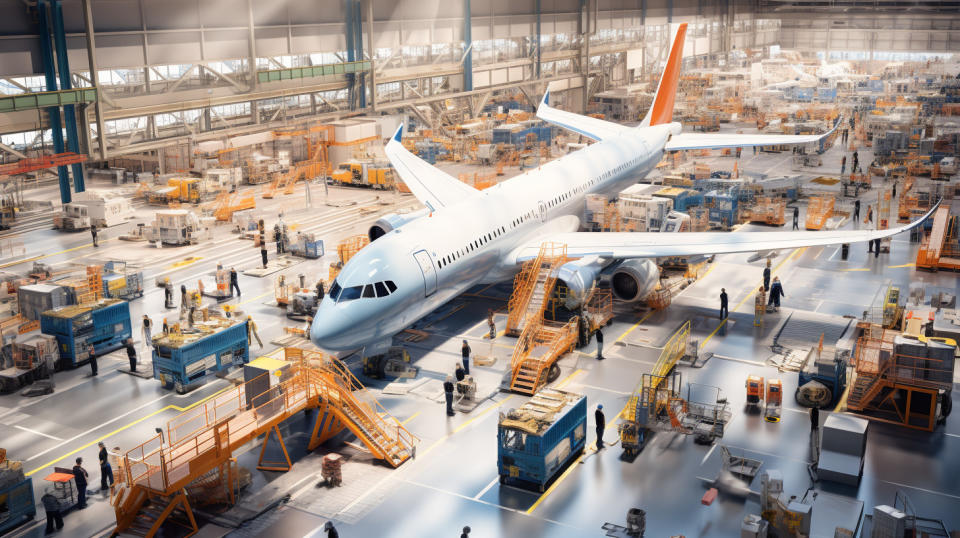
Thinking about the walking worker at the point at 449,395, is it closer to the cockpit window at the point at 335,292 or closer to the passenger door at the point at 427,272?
the passenger door at the point at 427,272

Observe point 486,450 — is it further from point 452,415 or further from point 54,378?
point 54,378

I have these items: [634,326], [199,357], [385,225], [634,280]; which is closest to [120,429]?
[199,357]

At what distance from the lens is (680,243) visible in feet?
134

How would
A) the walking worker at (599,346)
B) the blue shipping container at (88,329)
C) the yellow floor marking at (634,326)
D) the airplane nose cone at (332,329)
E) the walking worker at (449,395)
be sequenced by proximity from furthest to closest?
1. the yellow floor marking at (634,326)
2. the blue shipping container at (88,329)
3. the walking worker at (599,346)
4. the walking worker at (449,395)
5. the airplane nose cone at (332,329)

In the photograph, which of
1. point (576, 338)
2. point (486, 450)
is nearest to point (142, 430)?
point (486, 450)

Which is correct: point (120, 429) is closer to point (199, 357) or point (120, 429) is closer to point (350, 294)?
point (199, 357)

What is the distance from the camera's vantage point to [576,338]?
121ft

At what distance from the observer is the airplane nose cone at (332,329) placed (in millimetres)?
30266

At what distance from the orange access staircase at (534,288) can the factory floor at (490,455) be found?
127 cm

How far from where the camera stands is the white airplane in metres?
31.4

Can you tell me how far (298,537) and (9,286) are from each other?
29051mm

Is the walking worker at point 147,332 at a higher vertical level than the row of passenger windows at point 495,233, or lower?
lower

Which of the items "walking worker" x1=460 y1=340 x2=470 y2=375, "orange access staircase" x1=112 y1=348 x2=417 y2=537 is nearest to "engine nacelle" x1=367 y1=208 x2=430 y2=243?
"walking worker" x1=460 y1=340 x2=470 y2=375

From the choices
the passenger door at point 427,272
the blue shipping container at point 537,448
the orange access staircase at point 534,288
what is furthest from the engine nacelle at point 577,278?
the blue shipping container at point 537,448
